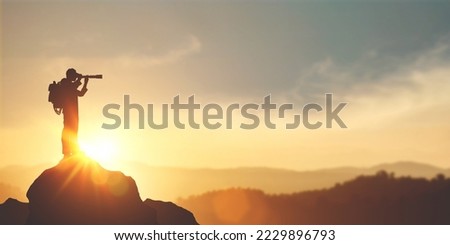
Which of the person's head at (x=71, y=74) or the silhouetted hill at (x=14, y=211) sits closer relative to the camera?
the silhouetted hill at (x=14, y=211)

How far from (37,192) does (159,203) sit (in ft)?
4.18

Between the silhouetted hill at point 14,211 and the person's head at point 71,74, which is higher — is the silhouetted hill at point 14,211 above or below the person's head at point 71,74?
below

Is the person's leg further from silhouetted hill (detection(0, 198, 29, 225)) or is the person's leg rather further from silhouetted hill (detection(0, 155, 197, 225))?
silhouetted hill (detection(0, 198, 29, 225))

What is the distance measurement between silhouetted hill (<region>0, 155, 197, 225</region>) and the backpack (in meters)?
0.56

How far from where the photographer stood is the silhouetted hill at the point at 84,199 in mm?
5723

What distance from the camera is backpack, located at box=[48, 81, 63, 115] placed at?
18.9 ft

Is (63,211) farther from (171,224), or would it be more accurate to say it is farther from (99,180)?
(171,224)

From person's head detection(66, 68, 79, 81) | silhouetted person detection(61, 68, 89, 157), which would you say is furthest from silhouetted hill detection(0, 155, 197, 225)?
person's head detection(66, 68, 79, 81)

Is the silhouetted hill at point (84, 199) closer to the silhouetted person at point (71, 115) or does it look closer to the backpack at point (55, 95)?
the silhouetted person at point (71, 115)

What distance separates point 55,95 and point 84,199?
1096 mm

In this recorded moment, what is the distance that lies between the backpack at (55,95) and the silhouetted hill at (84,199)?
557 millimetres

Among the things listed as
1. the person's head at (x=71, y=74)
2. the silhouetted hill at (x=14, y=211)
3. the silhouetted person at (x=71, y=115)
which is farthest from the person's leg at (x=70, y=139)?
the silhouetted hill at (x=14, y=211)

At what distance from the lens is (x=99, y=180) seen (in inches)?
232
